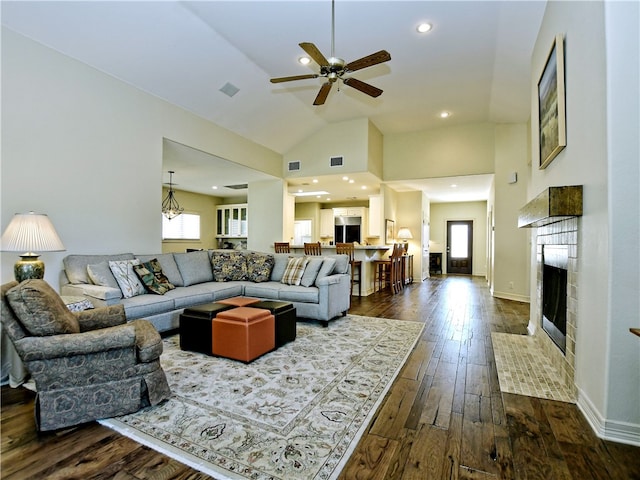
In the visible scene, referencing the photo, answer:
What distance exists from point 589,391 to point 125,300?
13.2 ft

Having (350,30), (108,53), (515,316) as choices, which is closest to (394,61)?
(350,30)

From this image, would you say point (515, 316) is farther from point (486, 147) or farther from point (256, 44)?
point (256, 44)

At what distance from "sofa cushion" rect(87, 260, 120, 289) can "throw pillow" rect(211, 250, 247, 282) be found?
1586mm

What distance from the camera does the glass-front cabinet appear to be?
33.4 ft

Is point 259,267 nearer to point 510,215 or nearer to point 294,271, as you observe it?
point 294,271

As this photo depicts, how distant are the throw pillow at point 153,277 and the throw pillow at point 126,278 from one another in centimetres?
6

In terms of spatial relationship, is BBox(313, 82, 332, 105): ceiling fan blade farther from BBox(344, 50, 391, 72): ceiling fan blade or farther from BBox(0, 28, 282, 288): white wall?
BBox(0, 28, 282, 288): white wall

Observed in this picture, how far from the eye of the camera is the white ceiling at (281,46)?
11.2ft

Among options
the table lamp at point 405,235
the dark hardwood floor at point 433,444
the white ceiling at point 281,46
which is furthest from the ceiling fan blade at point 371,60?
the table lamp at point 405,235

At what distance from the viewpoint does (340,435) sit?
73.0 inches

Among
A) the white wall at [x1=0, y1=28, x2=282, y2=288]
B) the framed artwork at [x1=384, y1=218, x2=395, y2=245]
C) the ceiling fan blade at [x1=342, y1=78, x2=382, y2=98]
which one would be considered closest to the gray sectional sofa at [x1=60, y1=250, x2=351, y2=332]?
the white wall at [x1=0, y1=28, x2=282, y2=288]

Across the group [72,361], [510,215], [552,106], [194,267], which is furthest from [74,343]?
[510,215]

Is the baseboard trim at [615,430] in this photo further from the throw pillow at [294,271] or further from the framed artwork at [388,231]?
the framed artwork at [388,231]

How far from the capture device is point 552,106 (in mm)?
2871
